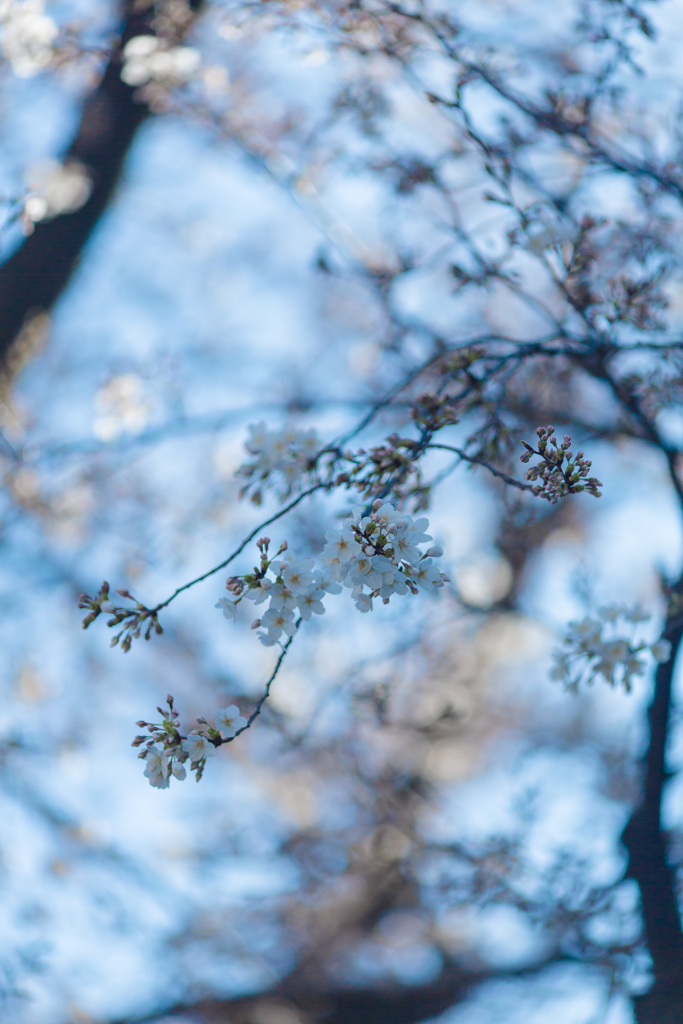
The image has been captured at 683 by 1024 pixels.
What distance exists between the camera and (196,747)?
52.7 inches

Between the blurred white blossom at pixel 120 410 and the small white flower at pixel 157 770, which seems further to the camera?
the blurred white blossom at pixel 120 410

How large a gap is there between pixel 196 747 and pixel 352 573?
1.50ft

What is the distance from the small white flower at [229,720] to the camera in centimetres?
141

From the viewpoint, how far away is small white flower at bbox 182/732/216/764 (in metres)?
1.33

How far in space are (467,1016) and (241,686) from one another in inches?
81.8

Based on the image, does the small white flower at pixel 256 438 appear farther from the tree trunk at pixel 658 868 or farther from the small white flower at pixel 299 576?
the tree trunk at pixel 658 868

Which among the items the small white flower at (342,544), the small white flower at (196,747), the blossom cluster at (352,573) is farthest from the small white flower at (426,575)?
the small white flower at (196,747)

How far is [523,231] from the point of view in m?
2.08

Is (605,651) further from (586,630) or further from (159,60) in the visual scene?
(159,60)

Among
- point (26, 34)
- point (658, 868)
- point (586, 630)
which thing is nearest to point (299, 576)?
point (586, 630)

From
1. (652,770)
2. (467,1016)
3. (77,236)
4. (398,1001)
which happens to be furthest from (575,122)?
(398,1001)

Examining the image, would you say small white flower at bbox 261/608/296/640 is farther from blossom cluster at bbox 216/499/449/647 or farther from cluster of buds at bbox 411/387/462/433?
cluster of buds at bbox 411/387/462/433

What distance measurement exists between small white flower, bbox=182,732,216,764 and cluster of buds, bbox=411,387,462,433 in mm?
828

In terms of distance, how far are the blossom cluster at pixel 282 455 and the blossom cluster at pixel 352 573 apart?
1.89 feet
